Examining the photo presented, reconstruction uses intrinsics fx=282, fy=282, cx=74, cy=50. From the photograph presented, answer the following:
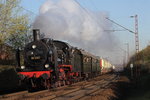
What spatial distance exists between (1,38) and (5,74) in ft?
12.5

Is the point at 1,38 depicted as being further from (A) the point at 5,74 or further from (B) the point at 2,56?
(B) the point at 2,56

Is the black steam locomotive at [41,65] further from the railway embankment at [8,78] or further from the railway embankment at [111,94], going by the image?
the railway embankment at [8,78]

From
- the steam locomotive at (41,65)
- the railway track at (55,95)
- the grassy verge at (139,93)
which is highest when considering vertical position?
the steam locomotive at (41,65)

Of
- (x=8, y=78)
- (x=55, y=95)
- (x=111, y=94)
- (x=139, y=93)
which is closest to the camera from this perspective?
(x=55, y=95)

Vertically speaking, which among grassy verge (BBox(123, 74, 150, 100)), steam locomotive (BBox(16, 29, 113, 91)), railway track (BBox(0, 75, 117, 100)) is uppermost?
steam locomotive (BBox(16, 29, 113, 91))

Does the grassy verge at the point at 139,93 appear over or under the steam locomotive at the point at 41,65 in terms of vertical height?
under

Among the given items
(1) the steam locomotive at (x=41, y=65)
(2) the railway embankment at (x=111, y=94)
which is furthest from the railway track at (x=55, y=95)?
(1) the steam locomotive at (x=41, y=65)

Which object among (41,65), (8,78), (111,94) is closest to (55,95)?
(111,94)

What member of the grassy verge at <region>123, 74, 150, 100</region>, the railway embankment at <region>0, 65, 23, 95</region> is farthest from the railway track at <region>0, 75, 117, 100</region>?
the railway embankment at <region>0, 65, 23, 95</region>

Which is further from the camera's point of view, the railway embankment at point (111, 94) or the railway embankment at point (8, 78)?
the railway embankment at point (8, 78)

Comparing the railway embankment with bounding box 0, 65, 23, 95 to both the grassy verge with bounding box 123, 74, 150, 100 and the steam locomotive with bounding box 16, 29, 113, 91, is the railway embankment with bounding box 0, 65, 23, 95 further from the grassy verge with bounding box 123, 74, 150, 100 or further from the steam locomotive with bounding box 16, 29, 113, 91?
the grassy verge with bounding box 123, 74, 150, 100

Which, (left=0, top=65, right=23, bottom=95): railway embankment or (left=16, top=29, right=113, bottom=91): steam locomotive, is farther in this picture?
(left=0, top=65, right=23, bottom=95): railway embankment

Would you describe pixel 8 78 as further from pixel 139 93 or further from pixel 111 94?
pixel 139 93

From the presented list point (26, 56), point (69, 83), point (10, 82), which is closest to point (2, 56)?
point (10, 82)
